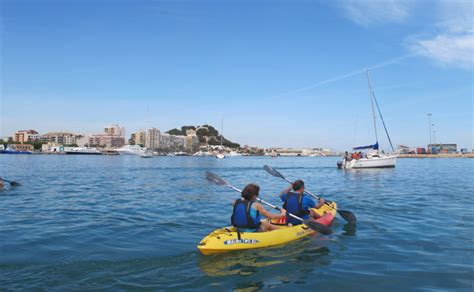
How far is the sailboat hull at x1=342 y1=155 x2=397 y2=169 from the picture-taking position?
144 ft

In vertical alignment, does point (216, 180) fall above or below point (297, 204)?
above

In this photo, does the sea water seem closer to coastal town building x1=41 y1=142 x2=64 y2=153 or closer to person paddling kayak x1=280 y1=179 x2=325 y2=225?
person paddling kayak x1=280 y1=179 x2=325 y2=225

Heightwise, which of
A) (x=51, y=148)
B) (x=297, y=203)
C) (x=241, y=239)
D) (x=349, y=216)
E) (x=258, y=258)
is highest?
(x=51, y=148)

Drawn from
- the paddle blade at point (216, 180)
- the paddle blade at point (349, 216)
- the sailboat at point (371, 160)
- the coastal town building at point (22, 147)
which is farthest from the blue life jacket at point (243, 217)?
the coastal town building at point (22, 147)

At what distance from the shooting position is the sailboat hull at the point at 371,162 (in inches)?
1724

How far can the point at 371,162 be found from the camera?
145ft

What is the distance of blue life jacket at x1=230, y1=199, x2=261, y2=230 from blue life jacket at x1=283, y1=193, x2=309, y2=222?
184 cm

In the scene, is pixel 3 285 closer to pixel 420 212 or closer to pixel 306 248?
pixel 306 248

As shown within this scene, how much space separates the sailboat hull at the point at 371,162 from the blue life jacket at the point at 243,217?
36979mm

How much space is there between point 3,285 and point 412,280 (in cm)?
796

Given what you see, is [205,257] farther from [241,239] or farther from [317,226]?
[317,226]

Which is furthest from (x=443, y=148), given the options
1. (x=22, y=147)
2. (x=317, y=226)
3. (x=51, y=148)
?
(x=22, y=147)

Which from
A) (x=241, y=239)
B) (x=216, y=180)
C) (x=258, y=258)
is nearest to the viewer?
(x=258, y=258)

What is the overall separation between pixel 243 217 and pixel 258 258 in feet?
3.53
